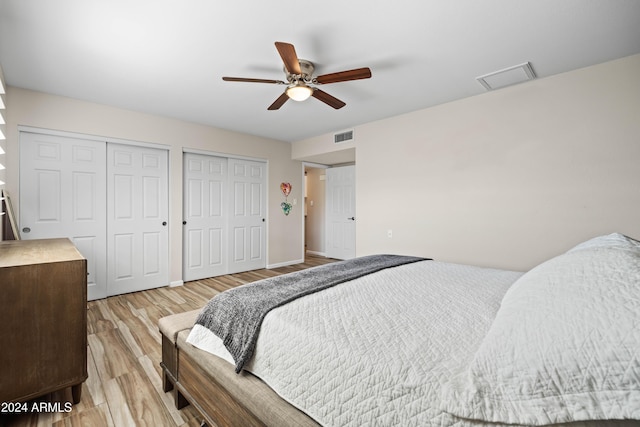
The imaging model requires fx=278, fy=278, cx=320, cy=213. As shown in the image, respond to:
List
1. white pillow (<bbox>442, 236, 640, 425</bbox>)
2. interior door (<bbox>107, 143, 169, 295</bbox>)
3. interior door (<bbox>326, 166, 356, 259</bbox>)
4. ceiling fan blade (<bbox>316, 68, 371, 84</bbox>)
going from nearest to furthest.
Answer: white pillow (<bbox>442, 236, 640, 425</bbox>) < ceiling fan blade (<bbox>316, 68, 371, 84</bbox>) < interior door (<bbox>107, 143, 169, 295</bbox>) < interior door (<bbox>326, 166, 356, 259</bbox>)

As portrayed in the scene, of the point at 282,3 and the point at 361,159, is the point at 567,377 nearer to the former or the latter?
the point at 282,3

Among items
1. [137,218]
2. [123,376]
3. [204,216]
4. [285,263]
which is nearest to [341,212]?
[285,263]

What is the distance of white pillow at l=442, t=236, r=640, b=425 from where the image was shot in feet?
1.94

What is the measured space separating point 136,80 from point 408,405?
3.40 meters

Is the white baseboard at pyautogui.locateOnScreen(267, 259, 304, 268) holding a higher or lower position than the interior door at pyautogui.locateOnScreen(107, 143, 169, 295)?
lower

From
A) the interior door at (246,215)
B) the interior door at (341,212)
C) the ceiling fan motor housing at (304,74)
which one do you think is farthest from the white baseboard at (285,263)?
the ceiling fan motor housing at (304,74)

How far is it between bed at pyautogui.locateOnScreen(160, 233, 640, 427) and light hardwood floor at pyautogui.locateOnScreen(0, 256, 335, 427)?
0.26 m

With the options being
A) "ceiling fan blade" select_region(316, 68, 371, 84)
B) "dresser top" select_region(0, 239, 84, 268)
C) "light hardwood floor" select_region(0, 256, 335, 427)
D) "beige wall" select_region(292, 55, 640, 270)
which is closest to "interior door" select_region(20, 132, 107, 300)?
"light hardwood floor" select_region(0, 256, 335, 427)

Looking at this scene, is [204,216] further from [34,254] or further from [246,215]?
[34,254]

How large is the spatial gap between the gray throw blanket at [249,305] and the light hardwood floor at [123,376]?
67 centimetres

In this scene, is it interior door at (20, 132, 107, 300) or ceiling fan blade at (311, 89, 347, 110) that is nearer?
ceiling fan blade at (311, 89, 347, 110)

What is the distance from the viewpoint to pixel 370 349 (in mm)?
939

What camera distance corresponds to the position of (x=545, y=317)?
750 millimetres

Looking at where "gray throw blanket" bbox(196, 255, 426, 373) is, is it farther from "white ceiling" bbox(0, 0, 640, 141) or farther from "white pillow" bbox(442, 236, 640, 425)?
"white ceiling" bbox(0, 0, 640, 141)
